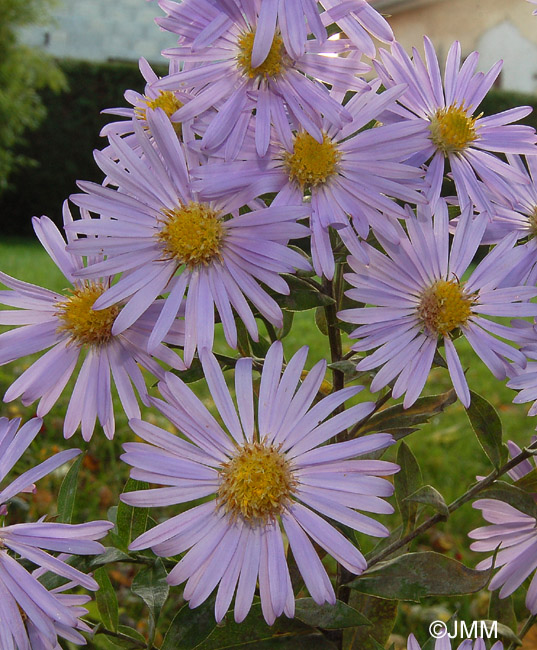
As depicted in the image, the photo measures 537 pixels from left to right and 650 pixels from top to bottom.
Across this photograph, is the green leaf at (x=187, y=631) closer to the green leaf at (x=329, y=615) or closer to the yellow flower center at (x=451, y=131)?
the green leaf at (x=329, y=615)

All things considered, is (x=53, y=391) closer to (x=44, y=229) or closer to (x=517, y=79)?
(x=44, y=229)

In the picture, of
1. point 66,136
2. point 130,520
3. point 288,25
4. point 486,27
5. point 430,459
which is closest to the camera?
point 288,25

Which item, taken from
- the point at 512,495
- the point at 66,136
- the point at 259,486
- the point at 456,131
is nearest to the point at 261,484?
the point at 259,486

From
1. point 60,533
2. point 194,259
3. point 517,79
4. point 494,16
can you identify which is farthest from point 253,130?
point 517,79

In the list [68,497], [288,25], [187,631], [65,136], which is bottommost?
[187,631]

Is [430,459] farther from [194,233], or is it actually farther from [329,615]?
[194,233]

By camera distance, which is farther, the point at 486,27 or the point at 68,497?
the point at 486,27
